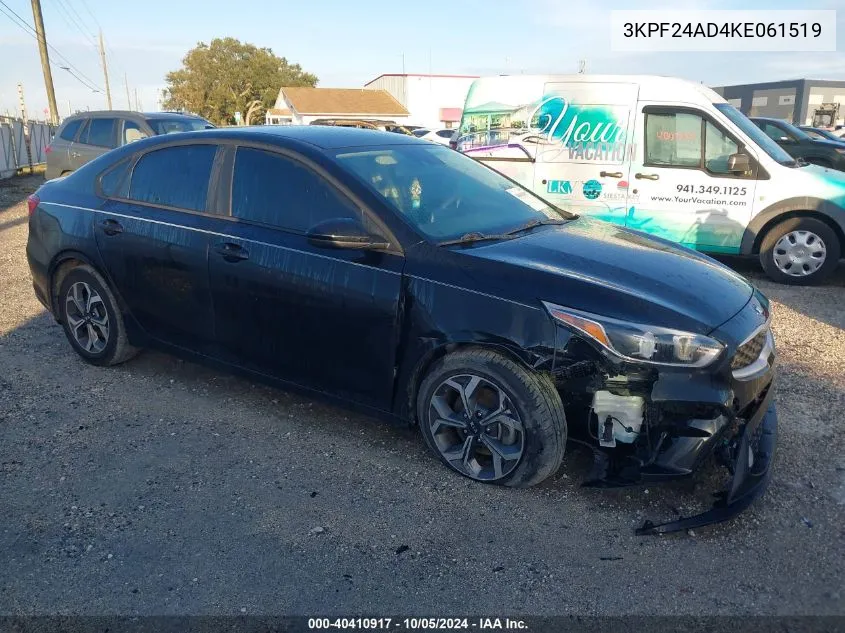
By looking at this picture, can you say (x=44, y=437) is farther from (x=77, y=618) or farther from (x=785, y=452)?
(x=785, y=452)

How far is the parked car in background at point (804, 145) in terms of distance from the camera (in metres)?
12.7

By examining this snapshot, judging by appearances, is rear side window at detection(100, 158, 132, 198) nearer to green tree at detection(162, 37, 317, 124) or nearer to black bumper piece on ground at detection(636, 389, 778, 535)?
black bumper piece on ground at detection(636, 389, 778, 535)

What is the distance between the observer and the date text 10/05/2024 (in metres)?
2.43

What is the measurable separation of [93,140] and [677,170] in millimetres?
9874

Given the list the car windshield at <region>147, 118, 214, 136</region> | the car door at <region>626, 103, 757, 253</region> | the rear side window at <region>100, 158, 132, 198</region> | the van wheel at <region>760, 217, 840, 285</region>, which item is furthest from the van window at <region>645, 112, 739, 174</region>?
the car windshield at <region>147, 118, 214, 136</region>

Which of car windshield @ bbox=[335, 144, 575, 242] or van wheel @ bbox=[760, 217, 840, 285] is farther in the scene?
van wheel @ bbox=[760, 217, 840, 285]

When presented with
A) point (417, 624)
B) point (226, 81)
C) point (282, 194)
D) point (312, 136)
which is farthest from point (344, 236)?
point (226, 81)

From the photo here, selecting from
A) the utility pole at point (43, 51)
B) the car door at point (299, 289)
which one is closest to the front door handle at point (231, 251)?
the car door at point (299, 289)

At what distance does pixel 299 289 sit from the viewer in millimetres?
3561

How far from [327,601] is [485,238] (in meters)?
1.92

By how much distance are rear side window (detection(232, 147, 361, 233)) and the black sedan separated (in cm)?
1

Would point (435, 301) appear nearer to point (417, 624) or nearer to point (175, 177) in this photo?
point (417, 624)

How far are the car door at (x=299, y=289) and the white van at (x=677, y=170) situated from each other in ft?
15.7

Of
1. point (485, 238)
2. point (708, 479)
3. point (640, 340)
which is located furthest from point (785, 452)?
point (485, 238)
